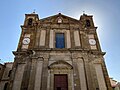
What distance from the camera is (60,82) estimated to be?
42.5ft

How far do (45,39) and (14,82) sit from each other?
5582 millimetres

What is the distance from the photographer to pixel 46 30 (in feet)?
55.7

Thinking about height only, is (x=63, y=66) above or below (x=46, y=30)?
below

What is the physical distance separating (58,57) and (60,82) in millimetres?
2548

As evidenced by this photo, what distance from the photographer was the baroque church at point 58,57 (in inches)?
504

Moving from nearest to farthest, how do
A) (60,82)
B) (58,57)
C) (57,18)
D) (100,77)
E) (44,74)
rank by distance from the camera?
(60,82) < (44,74) < (100,77) < (58,57) < (57,18)

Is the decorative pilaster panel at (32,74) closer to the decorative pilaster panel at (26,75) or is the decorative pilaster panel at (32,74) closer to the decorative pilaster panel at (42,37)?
the decorative pilaster panel at (26,75)

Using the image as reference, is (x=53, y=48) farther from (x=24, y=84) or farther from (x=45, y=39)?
(x=24, y=84)

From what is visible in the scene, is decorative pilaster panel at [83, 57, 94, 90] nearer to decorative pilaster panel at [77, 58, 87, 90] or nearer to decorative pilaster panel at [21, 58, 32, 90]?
decorative pilaster panel at [77, 58, 87, 90]

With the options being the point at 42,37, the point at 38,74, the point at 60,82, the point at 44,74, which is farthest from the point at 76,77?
the point at 42,37

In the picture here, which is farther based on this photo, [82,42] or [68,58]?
[82,42]

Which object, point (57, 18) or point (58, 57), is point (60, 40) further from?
point (57, 18)

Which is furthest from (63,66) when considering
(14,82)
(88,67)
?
(14,82)

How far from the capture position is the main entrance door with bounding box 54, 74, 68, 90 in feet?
41.4
